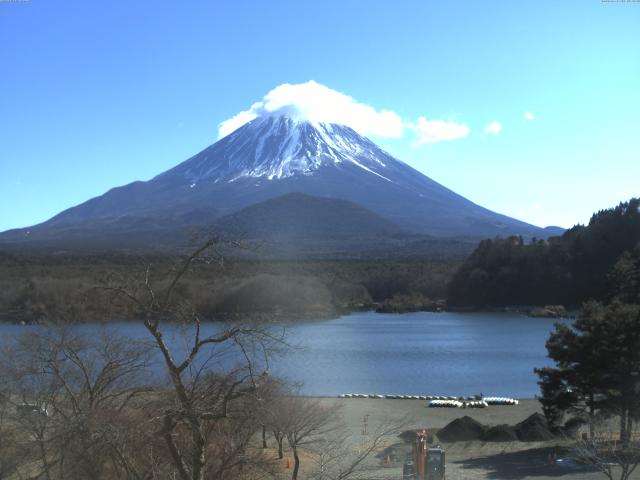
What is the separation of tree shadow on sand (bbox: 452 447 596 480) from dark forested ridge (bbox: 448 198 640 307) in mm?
45322

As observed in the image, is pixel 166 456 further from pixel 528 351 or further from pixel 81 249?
pixel 81 249

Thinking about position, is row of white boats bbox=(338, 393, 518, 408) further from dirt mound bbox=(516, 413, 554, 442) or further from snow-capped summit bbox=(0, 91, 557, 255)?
snow-capped summit bbox=(0, 91, 557, 255)

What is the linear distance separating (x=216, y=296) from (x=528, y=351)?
61.8 feet

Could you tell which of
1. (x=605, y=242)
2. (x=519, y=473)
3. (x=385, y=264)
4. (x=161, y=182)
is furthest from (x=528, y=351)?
(x=161, y=182)

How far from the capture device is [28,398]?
9234 millimetres

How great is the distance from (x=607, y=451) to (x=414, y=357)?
2121cm

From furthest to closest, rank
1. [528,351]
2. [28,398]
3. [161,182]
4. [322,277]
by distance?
[161,182] → [322,277] → [528,351] → [28,398]

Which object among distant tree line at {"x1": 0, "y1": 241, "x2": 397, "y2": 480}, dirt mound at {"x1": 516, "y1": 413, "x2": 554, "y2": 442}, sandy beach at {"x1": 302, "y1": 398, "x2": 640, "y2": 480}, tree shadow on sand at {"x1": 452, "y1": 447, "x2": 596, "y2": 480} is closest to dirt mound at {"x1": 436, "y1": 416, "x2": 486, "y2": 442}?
sandy beach at {"x1": 302, "y1": 398, "x2": 640, "y2": 480}

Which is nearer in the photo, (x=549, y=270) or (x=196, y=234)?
(x=196, y=234)

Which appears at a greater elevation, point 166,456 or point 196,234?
point 196,234

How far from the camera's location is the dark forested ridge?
59.7 meters

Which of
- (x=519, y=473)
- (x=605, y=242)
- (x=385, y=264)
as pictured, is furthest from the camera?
(x=385, y=264)

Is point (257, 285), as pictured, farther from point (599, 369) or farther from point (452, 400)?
point (599, 369)

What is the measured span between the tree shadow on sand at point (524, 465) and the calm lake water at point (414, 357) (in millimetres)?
4157
